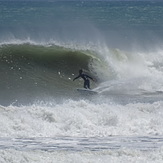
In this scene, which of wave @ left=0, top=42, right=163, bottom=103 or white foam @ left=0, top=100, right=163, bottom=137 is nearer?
white foam @ left=0, top=100, right=163, bottom=137

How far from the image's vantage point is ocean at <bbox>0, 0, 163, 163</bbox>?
13.9m

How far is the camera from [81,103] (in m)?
18.3

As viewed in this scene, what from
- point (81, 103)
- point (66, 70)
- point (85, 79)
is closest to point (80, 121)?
point (81, 103)

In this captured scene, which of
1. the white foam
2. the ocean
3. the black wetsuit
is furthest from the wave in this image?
the white foam

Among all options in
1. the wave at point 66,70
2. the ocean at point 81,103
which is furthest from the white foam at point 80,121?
the wave at point 66,70

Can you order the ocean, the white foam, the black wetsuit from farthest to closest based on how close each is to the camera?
the black wetsuit < the white foam < the ocean

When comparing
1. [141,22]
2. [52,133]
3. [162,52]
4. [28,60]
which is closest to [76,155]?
[52,133]

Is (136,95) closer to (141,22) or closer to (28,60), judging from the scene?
(28,60)

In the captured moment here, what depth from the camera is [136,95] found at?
74.7 ft

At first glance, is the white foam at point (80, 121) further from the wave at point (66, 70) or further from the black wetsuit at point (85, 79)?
the black wetsuit at point (85, 79)

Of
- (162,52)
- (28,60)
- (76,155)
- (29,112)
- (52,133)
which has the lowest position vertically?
(76,155)

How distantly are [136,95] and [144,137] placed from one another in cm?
769

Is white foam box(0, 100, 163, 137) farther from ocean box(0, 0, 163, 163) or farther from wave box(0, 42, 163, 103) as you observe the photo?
wave box(0, 42, 163, 103)

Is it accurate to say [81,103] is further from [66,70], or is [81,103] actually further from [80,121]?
[66,70]
